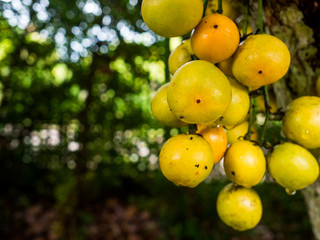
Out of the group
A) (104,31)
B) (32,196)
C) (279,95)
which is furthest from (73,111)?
(279,95)

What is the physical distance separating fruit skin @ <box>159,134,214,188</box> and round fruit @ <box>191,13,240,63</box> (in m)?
0.25

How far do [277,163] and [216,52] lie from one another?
426mm

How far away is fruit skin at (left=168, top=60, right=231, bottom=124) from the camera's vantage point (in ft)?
2.38

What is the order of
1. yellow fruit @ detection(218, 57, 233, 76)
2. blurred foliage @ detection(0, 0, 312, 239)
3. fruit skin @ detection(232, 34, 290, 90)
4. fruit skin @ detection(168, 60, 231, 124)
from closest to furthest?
fruit skin @ detection(168, 60, 231, 124), fruit skin @ detection(232, 34, 290, 90), yellow fruit @ detection(218, 57, 233, 76), blurred foliage @ detection(0, 0, 312, 239)

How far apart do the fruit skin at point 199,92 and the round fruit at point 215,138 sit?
17 cm

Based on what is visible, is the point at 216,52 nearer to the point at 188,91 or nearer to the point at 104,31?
the point at 188,91

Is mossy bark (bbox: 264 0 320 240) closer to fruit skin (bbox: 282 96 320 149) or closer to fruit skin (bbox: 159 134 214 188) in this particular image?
fruit skin (bbox: 282 96 320 149)

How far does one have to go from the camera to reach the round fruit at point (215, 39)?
0.82 metres

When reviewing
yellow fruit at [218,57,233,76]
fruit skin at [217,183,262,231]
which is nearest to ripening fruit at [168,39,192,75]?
yellow fruit at [218,57,233,76]

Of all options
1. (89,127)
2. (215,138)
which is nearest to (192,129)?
(215,138)

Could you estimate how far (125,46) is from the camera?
11.0 ft

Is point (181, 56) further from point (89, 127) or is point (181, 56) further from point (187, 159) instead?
point (89, 127)

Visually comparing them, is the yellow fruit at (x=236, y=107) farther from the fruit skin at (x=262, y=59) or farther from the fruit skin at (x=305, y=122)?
the fruit skin at (x=305, y=122)

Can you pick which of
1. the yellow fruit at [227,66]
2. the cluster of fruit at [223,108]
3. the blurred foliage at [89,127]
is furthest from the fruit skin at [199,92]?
the blurred foliage at [89,127]
